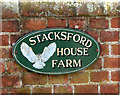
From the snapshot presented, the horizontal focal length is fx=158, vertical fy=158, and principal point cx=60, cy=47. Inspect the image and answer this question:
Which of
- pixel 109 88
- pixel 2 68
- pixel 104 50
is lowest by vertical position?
pixel 109 88

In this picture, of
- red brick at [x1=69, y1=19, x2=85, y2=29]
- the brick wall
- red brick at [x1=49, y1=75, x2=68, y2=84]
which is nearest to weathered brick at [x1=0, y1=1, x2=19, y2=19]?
the brick wall

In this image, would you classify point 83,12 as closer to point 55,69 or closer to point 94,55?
point 94,55

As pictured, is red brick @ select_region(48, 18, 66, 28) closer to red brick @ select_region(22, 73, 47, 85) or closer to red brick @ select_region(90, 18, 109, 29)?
red brick @ select_region(90, 18, 109, 29)

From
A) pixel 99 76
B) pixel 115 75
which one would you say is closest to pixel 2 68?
pixel 99 76

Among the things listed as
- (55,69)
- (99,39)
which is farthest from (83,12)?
(55,69)

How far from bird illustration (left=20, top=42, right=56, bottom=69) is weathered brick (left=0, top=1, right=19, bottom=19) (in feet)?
0.71

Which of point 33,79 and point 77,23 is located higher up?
point 77,23

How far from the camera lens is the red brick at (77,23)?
1117 millimetres

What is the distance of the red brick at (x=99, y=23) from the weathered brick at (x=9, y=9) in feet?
1.75

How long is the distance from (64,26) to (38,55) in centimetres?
27

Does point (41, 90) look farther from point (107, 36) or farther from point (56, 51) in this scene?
point (107, 36)

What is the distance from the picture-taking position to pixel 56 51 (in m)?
1.11

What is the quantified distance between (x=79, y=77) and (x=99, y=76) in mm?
145

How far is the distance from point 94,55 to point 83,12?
1.02 ft
